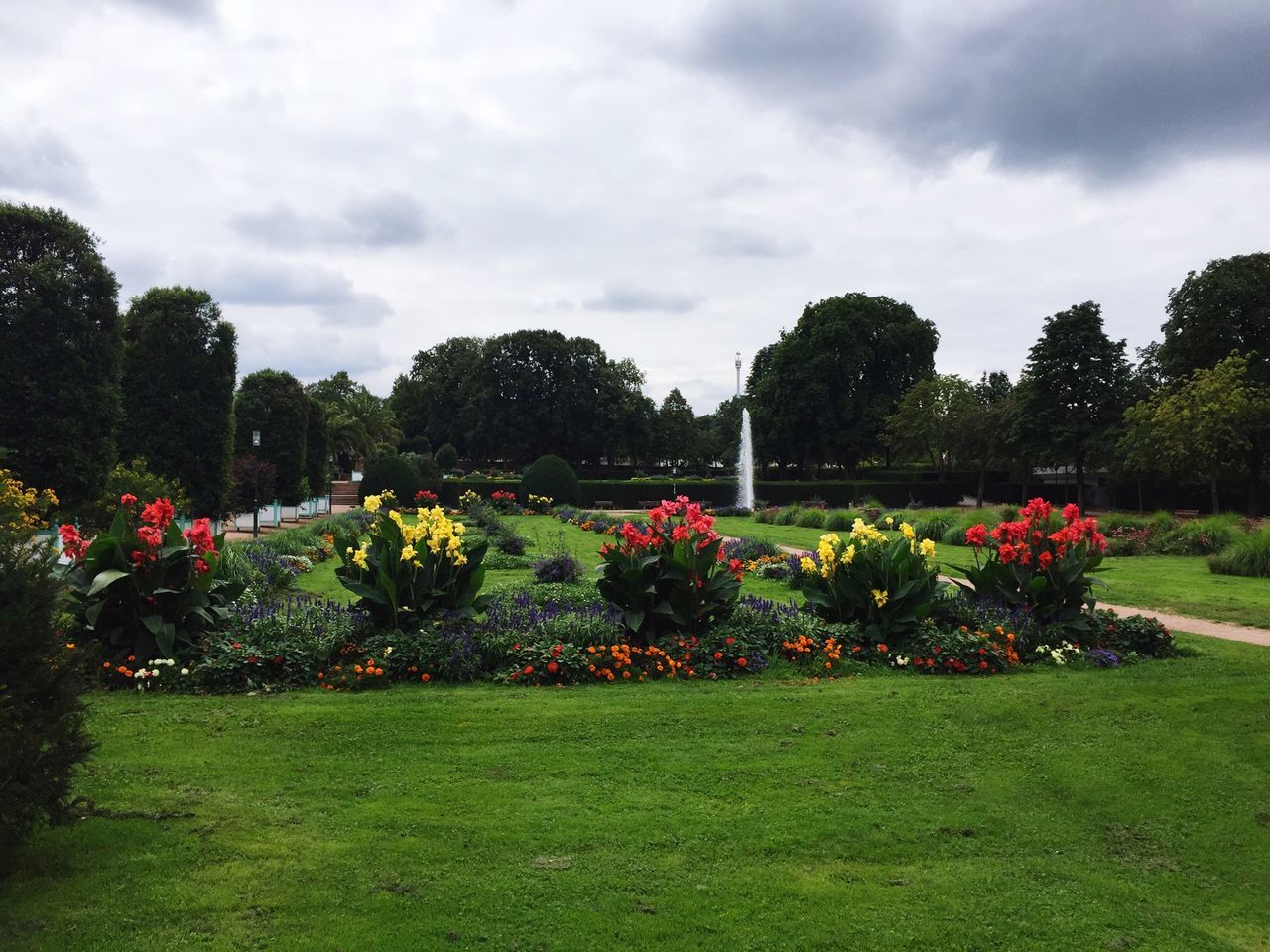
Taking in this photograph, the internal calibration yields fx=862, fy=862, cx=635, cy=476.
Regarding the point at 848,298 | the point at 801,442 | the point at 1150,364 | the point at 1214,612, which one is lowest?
the point at 1214,612

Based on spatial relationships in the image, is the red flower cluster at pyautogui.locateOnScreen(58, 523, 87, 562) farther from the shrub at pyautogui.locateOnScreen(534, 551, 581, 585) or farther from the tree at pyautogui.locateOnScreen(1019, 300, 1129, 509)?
the tree at pyautogui.locateOnScreen(1019, 300, 1129, 509)

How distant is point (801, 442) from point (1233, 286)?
21.1 m

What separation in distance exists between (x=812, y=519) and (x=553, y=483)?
412 inches

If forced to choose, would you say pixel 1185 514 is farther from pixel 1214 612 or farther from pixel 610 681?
pixel 610 681

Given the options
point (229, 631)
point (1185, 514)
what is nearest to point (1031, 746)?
point (229, 631)

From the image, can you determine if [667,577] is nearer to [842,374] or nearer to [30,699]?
[30,699]

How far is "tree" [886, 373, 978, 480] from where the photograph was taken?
4031cm

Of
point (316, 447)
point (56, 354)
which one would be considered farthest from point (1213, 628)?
point (316, 447)

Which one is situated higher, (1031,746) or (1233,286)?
(1233,286)

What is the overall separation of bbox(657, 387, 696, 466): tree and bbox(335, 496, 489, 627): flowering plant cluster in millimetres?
53763

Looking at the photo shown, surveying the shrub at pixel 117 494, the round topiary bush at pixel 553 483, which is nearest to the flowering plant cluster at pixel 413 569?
the shrub at pixel 117 494

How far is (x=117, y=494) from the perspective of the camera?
46.8ft

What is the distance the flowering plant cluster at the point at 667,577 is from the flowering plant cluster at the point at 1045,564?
2.44 meters

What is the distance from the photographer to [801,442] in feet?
155
